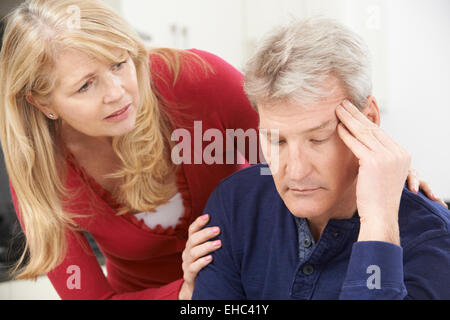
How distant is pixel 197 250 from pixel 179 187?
0.29m

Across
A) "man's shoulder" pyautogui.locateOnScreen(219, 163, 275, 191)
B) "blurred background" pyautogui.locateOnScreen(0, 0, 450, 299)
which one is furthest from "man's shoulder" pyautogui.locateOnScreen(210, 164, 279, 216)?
"blurred background" pyautogui.locateOnScreen(0, 0, 450, 299)

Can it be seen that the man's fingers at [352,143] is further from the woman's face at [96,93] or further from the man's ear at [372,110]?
the woman's face at [96,93]

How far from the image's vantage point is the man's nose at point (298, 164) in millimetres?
912

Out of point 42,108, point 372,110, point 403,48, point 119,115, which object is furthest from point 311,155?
point 403,48

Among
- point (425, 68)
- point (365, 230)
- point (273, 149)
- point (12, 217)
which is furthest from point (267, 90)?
Answer: point (425, 68)

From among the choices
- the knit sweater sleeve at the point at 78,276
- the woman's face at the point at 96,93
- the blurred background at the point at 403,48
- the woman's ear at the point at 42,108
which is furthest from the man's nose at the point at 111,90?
the blurred background at the point at 403,48

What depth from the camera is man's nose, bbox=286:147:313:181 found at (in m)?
0.91

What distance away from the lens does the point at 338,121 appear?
92 cm

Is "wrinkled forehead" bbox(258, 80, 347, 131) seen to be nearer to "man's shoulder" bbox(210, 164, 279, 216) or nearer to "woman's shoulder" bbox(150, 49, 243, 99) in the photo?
"man's shoulder" bbox(210, 164, 279, 216)

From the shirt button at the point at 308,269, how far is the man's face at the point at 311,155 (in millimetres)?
93

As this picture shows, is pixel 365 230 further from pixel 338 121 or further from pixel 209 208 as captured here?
pixel 209 208

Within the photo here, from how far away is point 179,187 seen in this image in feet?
4.24

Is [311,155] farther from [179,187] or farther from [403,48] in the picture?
[403,48]

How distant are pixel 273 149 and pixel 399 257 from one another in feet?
0.99
